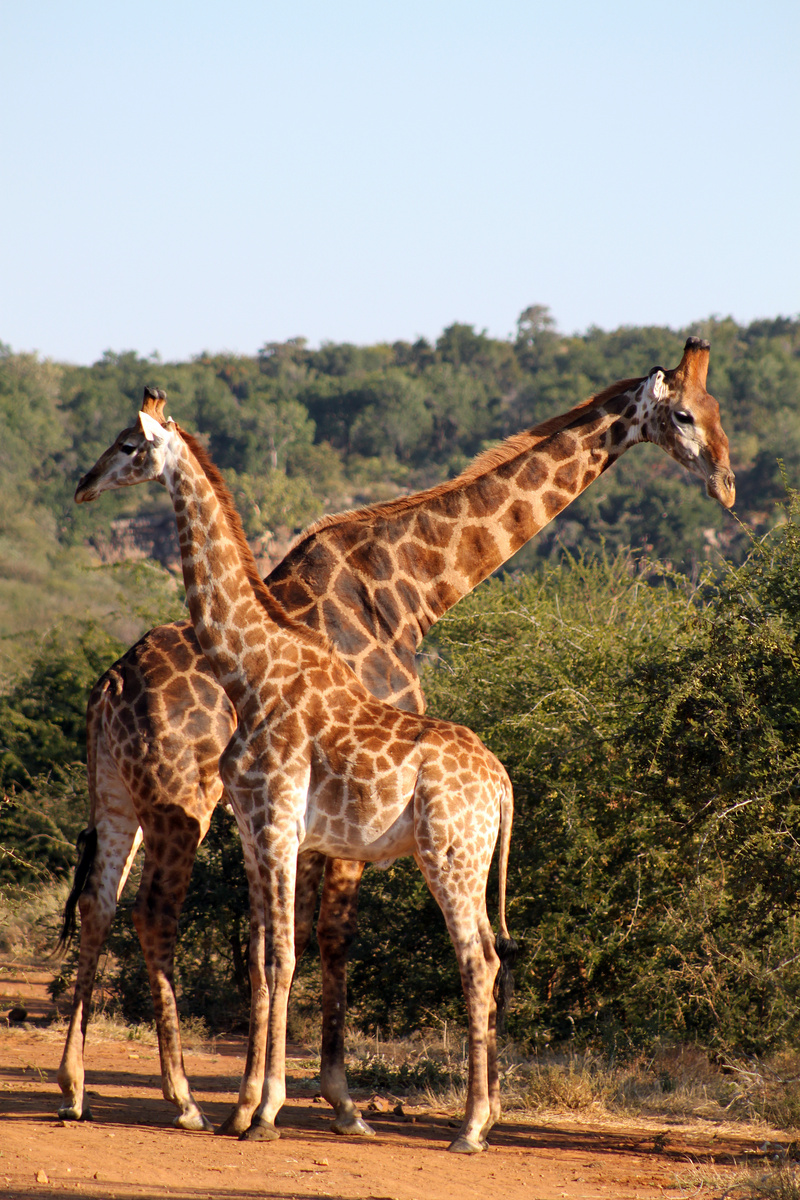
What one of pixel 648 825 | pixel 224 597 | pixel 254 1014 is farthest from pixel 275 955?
pixel 648 825

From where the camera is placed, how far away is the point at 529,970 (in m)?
8.66

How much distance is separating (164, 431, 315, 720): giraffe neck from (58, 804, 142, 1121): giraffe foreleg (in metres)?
1.45

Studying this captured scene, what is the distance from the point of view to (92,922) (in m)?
6.91

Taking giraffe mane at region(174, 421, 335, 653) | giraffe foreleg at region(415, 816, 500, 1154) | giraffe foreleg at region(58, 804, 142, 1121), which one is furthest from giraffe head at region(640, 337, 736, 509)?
giraffe foreleg at region(58, 804, 142, 1121)

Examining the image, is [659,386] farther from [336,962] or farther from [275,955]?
[275,955]

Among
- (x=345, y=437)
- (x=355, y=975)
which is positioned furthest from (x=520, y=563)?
(x=355, y=975)

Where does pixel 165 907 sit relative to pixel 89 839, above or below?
below

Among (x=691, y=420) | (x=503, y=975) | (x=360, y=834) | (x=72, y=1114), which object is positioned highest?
(x=691, y=420)

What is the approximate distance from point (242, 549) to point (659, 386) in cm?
284

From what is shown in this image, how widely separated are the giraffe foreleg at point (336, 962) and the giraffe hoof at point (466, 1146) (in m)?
0.66

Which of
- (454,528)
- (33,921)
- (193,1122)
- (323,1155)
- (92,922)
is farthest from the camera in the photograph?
(33,921)

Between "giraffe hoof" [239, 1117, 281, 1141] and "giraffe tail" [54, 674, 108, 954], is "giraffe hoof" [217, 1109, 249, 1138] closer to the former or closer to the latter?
"giraffe hoof" [239, 1117, 281, 1141]

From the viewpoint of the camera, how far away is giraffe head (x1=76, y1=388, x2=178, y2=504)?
651 cm

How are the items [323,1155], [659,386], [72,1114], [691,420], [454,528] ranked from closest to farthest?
[323,1155], [72,1114], [691,420], [659,386], [454,528]
